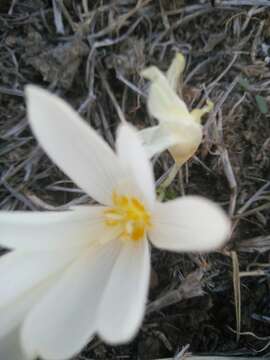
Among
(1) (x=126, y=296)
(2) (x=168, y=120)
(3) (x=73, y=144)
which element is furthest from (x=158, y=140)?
(1) (x=126, y=296)

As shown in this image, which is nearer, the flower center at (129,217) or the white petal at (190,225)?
the white petal at (190,225)

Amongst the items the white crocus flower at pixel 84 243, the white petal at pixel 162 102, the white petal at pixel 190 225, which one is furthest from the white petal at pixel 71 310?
the white petal at pixel 162 102

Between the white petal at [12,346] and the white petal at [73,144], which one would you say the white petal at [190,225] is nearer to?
the white petal at [73,144]

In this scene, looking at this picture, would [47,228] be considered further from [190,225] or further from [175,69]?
[175,69]

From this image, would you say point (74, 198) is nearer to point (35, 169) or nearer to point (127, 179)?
point (35, 169)

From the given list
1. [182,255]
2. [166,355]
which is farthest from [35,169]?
[166,355]
